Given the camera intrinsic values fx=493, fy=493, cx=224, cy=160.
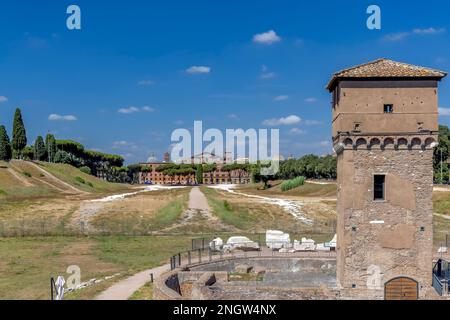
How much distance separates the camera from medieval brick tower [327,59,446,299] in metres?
23.5

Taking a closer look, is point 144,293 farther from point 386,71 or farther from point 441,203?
point 441,203

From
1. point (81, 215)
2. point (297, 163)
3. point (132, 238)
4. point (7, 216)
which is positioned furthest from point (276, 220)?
point (297, 163)

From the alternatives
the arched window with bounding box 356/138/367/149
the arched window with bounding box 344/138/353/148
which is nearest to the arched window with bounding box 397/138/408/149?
the arched window with bounding box 356/138/367/149

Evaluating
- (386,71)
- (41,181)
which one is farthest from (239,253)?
(41,181)

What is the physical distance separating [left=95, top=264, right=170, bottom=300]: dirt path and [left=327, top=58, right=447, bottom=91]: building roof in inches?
562

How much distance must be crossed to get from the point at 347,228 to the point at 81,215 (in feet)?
131

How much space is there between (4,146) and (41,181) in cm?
1407

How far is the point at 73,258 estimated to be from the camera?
3462cm

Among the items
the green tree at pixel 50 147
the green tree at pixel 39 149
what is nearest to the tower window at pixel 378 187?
the green tree at pixel 39 149

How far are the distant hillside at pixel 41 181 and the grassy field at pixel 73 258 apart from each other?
3750 centimetres

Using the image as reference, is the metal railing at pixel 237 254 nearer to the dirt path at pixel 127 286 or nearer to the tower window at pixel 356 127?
the dirt path at pixel 127 286

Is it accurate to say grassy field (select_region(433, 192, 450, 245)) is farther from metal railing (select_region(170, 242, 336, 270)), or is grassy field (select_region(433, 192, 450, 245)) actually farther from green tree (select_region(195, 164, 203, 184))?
green tree (select_region(195, 164, 203, 184))

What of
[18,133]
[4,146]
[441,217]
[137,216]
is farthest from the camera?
Result: [18,133]
